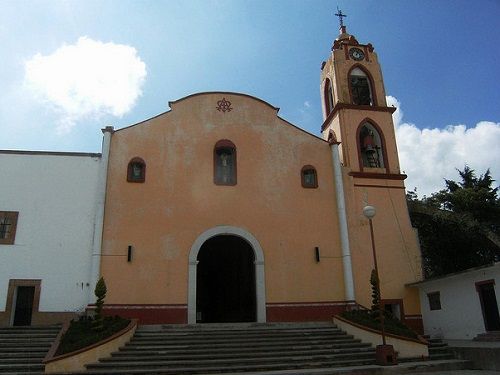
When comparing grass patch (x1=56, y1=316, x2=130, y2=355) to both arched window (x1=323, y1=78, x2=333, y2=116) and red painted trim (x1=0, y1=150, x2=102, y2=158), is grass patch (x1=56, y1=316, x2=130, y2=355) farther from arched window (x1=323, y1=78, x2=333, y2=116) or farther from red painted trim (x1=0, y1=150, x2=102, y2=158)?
arched window (x1=323, y1=78, x2=333, y2=116)

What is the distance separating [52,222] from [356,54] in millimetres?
14628

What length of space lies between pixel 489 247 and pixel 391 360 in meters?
12.9

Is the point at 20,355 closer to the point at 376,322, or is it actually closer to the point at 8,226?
the point at 8,226

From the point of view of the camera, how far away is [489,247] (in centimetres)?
2194

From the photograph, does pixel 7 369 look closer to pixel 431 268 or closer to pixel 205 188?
pixel 205 188

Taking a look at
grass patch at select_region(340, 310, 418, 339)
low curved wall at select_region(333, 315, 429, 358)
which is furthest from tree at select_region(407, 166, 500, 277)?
low curved wall at select_region(333, 315, 429, 358)

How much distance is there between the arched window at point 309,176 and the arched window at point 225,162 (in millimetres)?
2650

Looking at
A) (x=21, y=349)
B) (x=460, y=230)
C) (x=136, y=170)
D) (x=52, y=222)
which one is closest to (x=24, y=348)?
(x=21, y=349)

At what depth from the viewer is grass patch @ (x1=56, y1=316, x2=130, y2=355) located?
11.5m

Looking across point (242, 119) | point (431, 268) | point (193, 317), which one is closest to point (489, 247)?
point (431, 268)

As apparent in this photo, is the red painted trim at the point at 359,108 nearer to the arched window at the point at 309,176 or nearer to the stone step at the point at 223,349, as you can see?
the arched window at the point at 309,176

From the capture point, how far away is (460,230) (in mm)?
21672

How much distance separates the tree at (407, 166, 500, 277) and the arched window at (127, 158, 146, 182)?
1338 centimetres

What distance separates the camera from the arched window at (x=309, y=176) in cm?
1742
